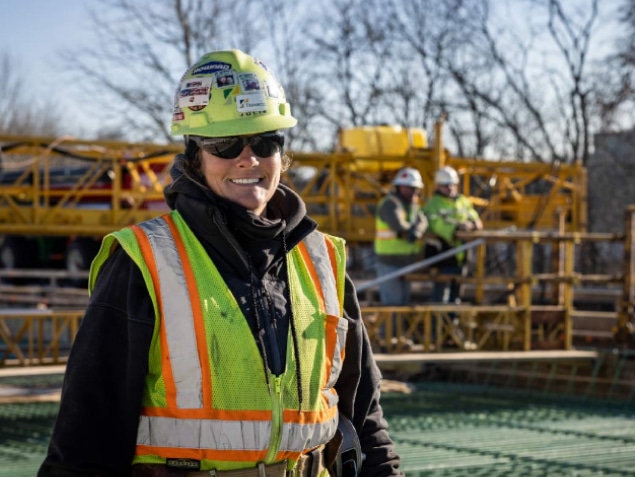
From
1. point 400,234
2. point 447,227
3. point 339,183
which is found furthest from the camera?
point 339,183

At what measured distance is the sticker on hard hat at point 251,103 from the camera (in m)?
2.54

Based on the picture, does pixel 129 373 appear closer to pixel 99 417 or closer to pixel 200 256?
pixel 99 417

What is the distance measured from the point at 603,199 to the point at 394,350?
1979cm

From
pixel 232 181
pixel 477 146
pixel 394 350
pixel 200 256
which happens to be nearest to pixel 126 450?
pixel 200 256

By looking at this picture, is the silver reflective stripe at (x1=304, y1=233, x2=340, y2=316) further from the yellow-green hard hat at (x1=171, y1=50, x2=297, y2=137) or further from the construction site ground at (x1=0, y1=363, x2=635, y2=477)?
the construction site ground at (x1=0, y1=363, x2=635, y2=477)

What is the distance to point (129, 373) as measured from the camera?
7.53 ft

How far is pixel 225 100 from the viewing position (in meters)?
2.53

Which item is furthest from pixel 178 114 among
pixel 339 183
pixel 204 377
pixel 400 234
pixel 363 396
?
pixel 339 183

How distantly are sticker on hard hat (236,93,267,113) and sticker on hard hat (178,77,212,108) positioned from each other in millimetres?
79

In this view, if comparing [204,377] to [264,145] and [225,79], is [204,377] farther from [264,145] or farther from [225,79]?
[225,79]

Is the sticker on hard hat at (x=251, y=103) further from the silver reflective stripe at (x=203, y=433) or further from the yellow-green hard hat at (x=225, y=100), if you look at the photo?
the silver reflective stripe at (x=203, y=433)

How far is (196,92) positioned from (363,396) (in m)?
0.92

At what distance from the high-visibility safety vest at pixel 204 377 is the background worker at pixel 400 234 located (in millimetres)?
8500

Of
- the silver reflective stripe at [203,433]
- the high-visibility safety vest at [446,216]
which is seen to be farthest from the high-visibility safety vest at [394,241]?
the silver reflective stripe at [203,433]
